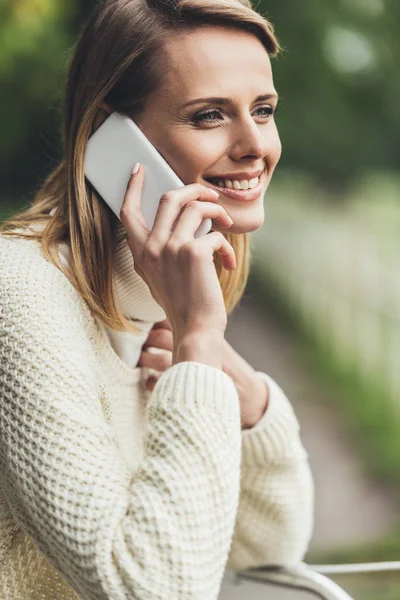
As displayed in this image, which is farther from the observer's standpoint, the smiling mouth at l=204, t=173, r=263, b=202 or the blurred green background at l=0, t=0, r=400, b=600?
the blurred green background at l=0, t=0, r=400, b=600

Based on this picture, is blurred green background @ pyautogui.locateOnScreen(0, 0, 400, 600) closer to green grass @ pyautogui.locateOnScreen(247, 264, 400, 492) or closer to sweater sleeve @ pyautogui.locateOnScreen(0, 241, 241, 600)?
green grass @ pyautogui.locateOnScreen(247, 264, 400, 492)

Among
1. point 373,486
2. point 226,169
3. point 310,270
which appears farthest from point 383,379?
point 226,169

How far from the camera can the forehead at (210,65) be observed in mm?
1816

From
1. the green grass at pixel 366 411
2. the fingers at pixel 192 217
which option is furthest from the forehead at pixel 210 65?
the green grass at pixel 366 411

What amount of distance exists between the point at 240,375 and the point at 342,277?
6884 millimetres

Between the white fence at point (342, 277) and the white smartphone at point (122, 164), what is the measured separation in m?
4.92

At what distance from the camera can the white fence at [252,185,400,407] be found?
24.4 ft

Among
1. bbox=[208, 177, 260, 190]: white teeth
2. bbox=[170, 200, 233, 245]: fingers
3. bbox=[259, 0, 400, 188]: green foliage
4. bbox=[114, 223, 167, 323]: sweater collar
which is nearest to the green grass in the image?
bbox=[259, 0, 400, 188]: green foliage

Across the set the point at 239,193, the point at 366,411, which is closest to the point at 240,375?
the point at 239,193

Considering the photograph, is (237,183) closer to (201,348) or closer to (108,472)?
(201,348)

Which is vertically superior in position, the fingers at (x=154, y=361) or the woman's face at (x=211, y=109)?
the woman's face at (x=211, y=109)

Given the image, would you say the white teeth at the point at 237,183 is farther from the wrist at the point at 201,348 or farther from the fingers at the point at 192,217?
the wrist at the point at 201,348

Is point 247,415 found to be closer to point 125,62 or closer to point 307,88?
point 125,62

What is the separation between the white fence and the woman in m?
4.49
